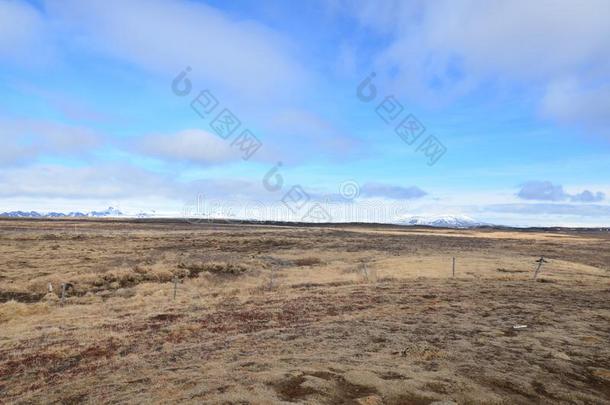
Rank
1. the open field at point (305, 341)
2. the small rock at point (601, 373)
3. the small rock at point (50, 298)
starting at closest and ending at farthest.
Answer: the open field at point (305, 341) → the small rock at point (601, 373) → the small rock at point (50, 298)

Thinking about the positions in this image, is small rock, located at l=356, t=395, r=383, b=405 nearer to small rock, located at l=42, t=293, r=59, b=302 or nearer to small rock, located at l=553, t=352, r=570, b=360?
small rock, located at l=553, t=352, r=570, b=360

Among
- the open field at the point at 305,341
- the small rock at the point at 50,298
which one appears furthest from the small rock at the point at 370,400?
the small rock at the point at 50,298

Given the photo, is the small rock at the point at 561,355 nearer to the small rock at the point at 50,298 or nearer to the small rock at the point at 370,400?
the small rock at the point at 370,400

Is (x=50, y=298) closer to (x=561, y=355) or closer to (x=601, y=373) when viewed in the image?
(x=561, y=355)

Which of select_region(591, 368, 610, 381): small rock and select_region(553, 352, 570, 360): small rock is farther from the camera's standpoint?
select_region(553, 352, 570, 360): small rock

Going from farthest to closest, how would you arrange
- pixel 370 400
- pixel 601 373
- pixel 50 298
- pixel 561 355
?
pixel 50 298
pixel 561 355
pixel 601 373
pixel 370 400

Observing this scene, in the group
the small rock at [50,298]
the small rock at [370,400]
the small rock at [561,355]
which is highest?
the small rock at [370,400]

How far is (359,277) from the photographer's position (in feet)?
110

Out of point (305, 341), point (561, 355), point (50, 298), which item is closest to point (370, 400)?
point (305, 341)

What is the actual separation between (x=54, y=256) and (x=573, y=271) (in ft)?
157

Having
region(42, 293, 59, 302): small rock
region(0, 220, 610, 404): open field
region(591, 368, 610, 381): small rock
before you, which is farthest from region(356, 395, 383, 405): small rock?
region(42, 293, 59, 302): small rock

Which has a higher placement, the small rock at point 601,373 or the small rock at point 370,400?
the small rock at point 370,400

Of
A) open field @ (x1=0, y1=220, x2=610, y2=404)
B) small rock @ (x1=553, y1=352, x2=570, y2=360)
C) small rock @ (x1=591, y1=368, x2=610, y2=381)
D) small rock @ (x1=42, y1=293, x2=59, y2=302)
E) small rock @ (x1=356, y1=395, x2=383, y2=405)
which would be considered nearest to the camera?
small rock @ (x1=356, y1=395, x2=383, y2=405)

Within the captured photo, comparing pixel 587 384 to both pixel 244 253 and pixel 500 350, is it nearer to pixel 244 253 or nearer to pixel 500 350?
pixel 500 350
